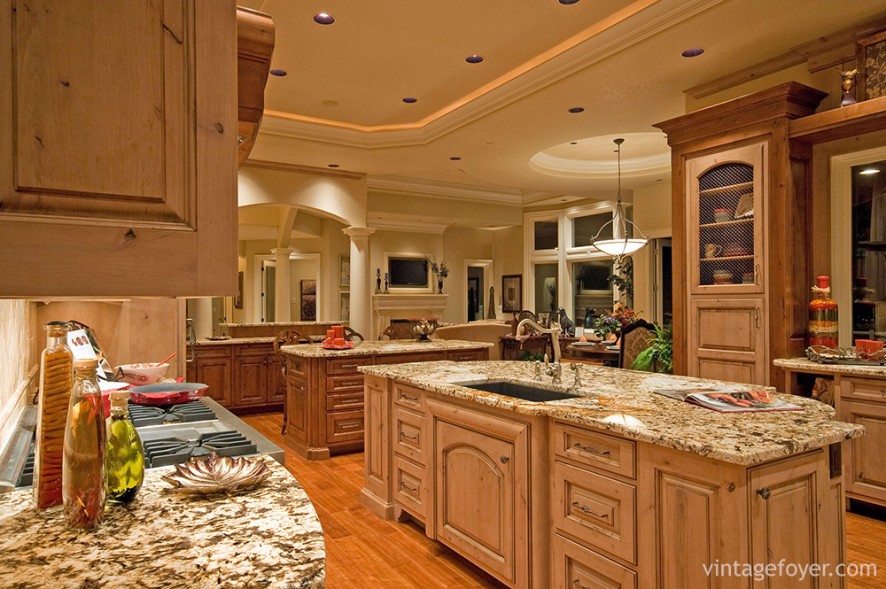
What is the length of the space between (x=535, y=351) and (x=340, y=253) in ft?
15.0

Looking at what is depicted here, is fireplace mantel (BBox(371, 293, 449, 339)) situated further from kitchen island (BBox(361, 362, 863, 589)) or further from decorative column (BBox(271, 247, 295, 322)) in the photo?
kitchen island (BBox(361, 362, 863, 589))

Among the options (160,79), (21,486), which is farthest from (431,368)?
(160,79)

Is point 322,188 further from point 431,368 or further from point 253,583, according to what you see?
point 253,583

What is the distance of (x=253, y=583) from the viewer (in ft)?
2.63

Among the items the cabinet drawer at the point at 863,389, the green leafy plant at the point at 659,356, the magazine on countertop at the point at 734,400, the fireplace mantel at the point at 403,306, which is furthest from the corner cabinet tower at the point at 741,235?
the fireplace mantel at the point at 403,306

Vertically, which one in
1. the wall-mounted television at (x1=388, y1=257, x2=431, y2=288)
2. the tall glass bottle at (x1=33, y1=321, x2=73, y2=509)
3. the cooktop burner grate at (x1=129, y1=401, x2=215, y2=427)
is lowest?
the cooktop burner grate at (x1=129, y1=401, x2=215, y2=427)

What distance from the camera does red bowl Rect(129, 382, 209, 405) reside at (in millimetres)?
1893

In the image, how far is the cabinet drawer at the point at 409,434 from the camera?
2941mm

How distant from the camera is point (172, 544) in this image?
922 millimetres

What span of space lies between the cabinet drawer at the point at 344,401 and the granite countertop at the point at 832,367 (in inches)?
124

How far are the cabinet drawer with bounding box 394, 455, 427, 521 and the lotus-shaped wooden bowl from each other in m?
1.75

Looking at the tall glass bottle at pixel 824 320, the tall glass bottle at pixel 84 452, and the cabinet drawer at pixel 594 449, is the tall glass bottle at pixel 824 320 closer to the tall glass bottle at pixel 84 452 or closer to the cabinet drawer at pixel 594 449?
the cabinet drawer at pixel 594 449

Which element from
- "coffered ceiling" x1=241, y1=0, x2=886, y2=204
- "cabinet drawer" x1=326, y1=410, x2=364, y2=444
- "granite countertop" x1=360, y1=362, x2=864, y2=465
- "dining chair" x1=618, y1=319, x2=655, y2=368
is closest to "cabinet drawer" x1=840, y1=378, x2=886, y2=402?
"granite countertop" x1=360, y1=362, x2=864, y2=465

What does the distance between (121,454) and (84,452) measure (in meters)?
0.15
